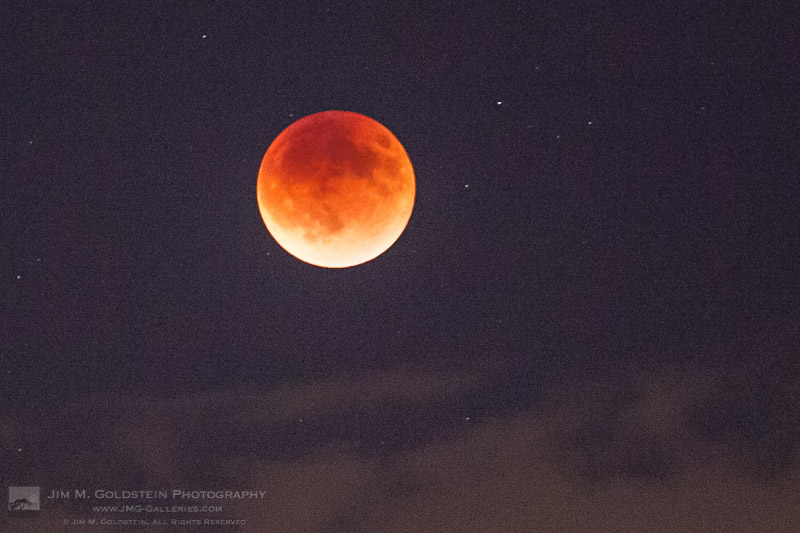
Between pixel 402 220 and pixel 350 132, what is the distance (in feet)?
7.66

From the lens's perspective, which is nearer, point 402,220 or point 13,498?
point 402,220

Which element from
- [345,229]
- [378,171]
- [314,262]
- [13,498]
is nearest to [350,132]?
[378,171]

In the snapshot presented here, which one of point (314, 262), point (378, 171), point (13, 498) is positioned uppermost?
point (378, 171)

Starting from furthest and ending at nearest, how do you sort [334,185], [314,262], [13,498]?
1. [13,498]
2. [314,262]
3. [334,185]

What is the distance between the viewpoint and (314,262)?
14.1 metres

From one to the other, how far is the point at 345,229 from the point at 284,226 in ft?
4.48

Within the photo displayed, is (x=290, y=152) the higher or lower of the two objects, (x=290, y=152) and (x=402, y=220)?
the higher

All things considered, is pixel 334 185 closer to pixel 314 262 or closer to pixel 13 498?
pixel 314 262

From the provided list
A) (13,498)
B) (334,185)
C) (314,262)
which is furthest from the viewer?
(13,498)

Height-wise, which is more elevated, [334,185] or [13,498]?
[334,185]

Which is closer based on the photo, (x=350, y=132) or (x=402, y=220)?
(x=350, y=132)

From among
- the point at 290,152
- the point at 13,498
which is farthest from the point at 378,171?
the point at 13,498

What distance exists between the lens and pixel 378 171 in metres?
13.5

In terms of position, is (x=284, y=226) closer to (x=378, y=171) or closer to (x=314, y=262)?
(x=314, y=262)
